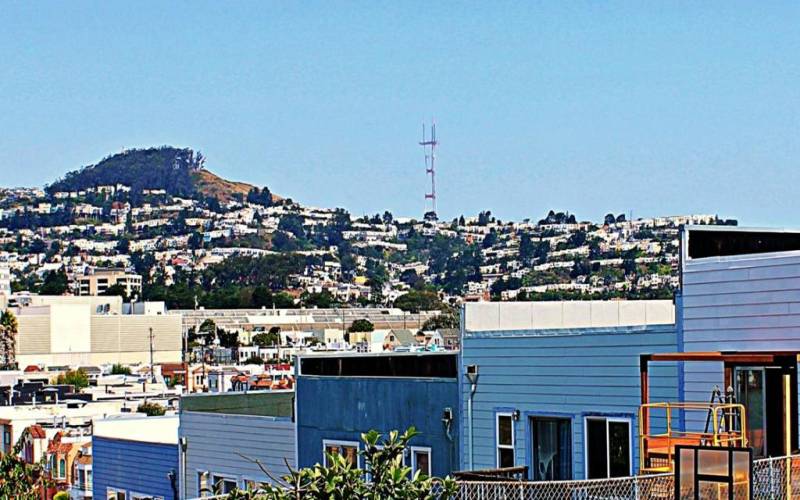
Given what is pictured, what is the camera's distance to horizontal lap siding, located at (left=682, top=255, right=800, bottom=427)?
54.9ft

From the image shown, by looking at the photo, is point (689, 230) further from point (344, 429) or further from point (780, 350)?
point (344, 429)

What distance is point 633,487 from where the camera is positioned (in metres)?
13.2

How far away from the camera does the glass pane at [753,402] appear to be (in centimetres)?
1677

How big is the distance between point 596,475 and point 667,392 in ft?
4.68

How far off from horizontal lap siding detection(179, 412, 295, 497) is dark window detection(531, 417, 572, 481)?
5372mm

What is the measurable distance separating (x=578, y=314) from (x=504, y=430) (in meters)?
2.55

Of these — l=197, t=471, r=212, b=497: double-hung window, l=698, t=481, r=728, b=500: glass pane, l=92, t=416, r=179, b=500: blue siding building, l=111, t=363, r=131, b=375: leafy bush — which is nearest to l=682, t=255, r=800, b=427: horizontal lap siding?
l=698, t=481, r=728, b=500: glass pane

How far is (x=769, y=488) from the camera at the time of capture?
13141mm

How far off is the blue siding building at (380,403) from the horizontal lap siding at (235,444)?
2.28 feet

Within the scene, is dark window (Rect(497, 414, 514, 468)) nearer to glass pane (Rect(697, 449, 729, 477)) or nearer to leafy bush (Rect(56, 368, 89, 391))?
glass pane (Rect(697, 449, 729, 477))

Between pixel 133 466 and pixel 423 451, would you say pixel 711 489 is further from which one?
pixel 133 466

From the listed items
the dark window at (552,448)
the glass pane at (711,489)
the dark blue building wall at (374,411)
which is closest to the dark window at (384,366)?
the dark blue building wall at (374,411)

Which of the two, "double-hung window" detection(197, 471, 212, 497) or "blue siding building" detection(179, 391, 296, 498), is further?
"double-hung window" detection(197, 471, 212, 497)

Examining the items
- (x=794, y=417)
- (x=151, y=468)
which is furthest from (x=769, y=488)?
(x=151, y=468)
